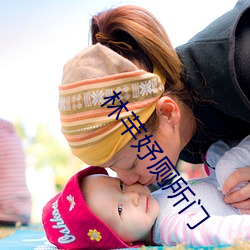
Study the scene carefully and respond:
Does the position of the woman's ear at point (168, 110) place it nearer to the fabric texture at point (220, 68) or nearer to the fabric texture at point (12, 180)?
the fabric texture at point (220, 68)

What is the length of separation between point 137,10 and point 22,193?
99 cm

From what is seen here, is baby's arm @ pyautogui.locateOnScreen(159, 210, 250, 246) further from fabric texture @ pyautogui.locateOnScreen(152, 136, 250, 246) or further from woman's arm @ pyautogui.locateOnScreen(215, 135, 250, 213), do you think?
woman's arm @ pyautogui.locateOnScreen(215, 135, 250, 213)

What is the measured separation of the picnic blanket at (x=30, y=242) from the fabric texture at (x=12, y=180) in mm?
73

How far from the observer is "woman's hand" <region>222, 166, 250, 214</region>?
3.37 ft

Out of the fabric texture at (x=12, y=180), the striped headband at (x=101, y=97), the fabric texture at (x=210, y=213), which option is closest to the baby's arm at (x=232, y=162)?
the fabric texture at (x=210, y=213)

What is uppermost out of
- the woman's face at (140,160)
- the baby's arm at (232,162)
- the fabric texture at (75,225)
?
the woman's face at (140,160)

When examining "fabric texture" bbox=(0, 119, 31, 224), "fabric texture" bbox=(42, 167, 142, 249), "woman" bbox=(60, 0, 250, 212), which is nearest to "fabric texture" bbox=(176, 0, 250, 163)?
"woman" bbox=(60, 0, 250, 212)

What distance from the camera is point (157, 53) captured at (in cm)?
97

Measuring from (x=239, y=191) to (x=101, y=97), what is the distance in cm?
39

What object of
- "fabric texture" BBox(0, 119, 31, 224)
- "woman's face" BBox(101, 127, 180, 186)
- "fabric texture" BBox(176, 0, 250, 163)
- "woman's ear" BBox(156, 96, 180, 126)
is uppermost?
"fabric texture" BBox(176, 0, 250, 163)

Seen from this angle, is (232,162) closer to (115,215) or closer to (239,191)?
(239,191)

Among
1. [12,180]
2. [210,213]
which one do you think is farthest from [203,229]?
[12,180]

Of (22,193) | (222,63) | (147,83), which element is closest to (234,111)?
(222,63)

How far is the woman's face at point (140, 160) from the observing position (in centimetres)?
97
